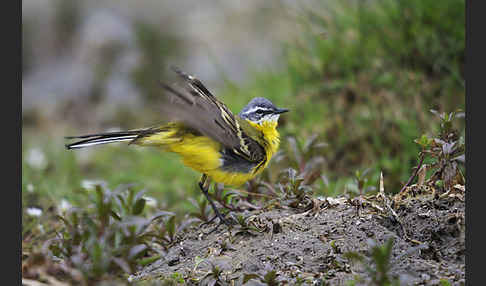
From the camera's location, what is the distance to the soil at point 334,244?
3232 mm

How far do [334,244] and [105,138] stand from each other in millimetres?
1728

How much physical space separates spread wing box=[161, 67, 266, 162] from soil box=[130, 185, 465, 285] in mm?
579

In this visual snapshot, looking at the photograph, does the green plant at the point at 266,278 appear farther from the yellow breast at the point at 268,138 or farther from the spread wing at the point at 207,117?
the yellow breast at the point at 268,138

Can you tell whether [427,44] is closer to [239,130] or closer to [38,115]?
[239,130]

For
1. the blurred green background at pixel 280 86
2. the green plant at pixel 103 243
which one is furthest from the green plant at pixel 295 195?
the green plant at pixel 103 243

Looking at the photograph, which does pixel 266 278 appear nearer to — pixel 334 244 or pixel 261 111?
pixel 334 244

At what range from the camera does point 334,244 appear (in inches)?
138

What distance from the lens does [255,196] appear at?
4.70m

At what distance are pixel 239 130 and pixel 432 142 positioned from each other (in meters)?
1.50

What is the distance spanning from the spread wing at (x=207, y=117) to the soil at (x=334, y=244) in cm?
58

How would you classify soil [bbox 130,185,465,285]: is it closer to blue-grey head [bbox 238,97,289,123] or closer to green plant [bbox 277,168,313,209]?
green plant [bbox 277,168,313,209]

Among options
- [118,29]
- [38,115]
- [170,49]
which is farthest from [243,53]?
[38,115]

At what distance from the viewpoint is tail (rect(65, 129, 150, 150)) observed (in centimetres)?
366

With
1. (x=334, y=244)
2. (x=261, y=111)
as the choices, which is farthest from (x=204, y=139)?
(x=334, y=244)
